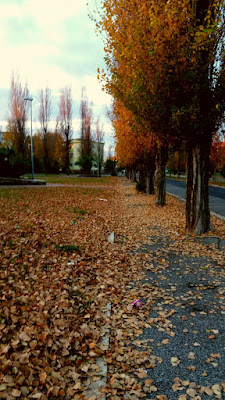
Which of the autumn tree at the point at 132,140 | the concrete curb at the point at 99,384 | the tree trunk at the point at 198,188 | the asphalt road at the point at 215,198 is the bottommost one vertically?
the concrete curb at the point at 99,384

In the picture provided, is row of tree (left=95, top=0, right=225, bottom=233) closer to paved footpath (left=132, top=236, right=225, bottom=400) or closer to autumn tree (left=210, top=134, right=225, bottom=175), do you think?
paved footpath (left=132, top=236, right=225, bottom=400)

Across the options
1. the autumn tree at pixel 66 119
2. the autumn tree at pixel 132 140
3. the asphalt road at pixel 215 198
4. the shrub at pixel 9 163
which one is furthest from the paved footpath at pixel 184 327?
the autumn tree at pixel 66 119

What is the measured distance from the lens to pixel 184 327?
362 cm

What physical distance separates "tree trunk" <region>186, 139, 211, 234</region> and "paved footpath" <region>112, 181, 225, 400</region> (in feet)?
5.32

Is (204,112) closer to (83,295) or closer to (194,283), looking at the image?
(194,283)

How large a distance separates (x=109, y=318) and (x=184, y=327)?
958mm

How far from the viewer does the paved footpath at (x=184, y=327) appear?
2.64 m

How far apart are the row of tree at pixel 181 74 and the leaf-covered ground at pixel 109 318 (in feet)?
7.65

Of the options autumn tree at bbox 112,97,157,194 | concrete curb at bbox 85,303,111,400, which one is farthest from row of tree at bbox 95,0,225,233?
concrete curb at bbox 85,303,111,400

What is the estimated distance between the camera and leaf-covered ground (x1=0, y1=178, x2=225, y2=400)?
2.65 meters

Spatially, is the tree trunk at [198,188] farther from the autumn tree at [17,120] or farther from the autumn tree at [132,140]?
the autumn tree at [17,120]

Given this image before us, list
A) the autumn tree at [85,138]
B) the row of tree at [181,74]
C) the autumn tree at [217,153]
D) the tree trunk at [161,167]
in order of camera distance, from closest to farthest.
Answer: the row of tree at [181,74]
the tree trunk at [161,167]
the autumn tree at [217,153]
the autumn tree at [85,138]

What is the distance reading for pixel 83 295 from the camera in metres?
4.45

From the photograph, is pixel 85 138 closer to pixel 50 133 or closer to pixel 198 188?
pixel 50 133
